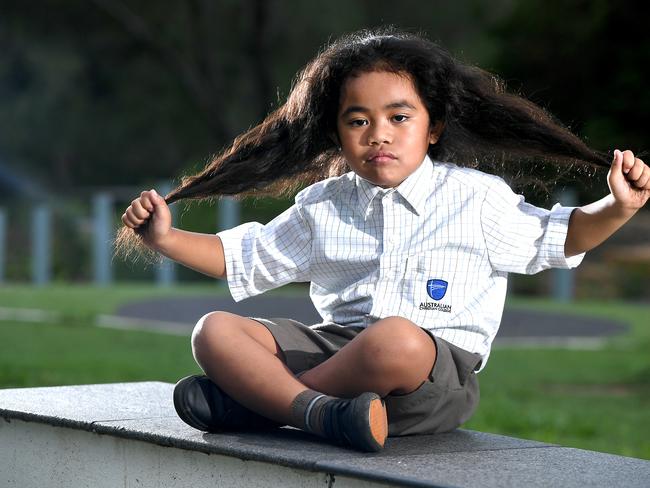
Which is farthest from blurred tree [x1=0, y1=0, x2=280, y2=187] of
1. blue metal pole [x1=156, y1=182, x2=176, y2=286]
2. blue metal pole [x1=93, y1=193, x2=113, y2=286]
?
blue metal pole [x1=93, y1=193, x2=113, y2=286]

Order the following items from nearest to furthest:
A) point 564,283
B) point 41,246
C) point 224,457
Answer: point 224,457 → point 564,283 → point 41,246

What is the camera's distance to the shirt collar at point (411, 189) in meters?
2.89

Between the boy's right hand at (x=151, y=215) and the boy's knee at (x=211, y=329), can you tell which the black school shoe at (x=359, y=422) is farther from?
the boy's right hand at (x=151, y=215)

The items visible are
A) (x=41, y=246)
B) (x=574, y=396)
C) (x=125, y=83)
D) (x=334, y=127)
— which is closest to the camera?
(x=334, y=127)

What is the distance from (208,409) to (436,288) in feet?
2.01

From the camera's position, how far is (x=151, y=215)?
2963mm

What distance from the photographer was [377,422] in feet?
8.21

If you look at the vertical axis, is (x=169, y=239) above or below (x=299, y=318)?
below

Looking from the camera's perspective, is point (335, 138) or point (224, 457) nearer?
point (224, 457)

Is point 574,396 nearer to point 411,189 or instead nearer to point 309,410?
point 411,189

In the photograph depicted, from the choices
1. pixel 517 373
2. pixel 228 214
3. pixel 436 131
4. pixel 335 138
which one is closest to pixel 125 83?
pixel 228 214

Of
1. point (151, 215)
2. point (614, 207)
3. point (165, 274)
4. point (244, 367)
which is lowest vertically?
point (244, 367)

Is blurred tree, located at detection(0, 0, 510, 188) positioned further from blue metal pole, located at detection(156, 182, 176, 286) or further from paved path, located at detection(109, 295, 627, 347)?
paved path, located at detection(109, 295, 627, 347)

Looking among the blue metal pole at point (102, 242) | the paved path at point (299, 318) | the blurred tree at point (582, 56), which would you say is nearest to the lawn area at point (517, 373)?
the paved path at point (299, 318)
